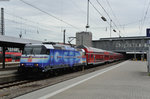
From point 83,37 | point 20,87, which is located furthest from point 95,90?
point 83,37

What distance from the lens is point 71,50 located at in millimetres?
18438

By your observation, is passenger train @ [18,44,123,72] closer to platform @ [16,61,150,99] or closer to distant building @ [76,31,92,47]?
platform @ [16,61,150,99]

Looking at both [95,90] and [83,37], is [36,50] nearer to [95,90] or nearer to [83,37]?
[95,90]

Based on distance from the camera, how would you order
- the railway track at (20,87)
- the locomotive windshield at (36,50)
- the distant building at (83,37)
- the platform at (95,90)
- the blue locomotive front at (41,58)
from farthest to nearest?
the distant building at (83,37)
the locomotive windshield at (36,50)
the blue locomotive front at (41,58)
the railway track at (20,87)
the platform at (95,90)

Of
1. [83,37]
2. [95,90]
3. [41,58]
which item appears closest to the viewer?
[95,90]

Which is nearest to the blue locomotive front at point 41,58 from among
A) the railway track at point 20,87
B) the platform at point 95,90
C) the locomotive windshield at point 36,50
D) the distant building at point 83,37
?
the locomotive windshield at point 36,50

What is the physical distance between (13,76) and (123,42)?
208 ft

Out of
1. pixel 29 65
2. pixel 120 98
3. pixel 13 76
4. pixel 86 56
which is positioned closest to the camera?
pixel 120 98

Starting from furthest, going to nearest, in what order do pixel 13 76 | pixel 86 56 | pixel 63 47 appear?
pixel 86 56
pixel 63 47
pixel 13 76

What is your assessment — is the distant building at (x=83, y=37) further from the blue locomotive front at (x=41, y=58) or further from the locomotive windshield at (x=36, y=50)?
the locomotive windshield at (x=36, y=50)

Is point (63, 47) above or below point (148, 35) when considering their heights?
below

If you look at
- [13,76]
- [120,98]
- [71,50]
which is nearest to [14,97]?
[120,98]

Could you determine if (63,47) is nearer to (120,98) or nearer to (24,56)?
(24,56)

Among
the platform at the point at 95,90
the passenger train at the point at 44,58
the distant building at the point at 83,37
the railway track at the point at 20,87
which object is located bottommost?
the railway track at the point at 20,87
